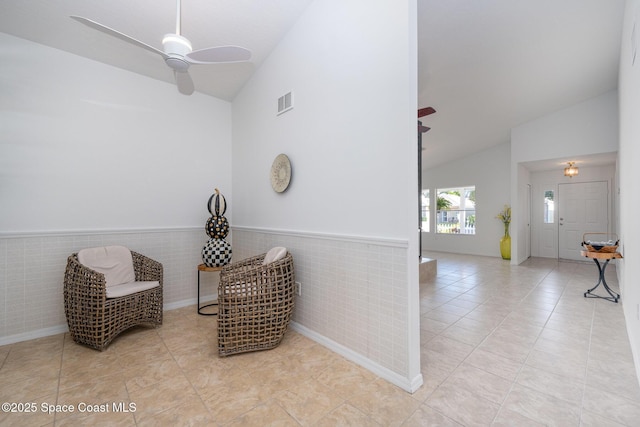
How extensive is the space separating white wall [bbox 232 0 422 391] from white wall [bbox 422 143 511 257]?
6.72 metres

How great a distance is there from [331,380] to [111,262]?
2.54 m

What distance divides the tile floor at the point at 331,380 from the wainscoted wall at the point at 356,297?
15cm

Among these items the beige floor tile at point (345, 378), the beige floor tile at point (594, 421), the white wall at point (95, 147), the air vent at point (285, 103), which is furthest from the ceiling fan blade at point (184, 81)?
the beige floor tile at point (594, 421)

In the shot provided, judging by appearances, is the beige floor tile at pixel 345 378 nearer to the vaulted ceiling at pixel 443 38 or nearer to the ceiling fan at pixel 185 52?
the ceiling fan at pixel 185 52

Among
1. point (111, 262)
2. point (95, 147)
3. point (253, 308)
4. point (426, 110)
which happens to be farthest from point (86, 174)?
point (426, 110)

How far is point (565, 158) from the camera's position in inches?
225

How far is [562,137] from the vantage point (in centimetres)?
566

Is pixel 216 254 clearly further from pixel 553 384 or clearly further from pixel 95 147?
pixel 553 384

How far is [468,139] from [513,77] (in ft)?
8.52

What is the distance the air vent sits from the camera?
3062mm

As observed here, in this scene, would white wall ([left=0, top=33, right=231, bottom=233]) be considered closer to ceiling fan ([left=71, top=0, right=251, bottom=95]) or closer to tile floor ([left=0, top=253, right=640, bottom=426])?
tile floor ([left=0, top=253, right=640, bottom=426])

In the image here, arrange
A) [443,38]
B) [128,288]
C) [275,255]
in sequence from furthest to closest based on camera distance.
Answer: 1. [443,38]
2. [275,255]
3. [128,288]

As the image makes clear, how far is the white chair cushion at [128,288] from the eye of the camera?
2596 mm

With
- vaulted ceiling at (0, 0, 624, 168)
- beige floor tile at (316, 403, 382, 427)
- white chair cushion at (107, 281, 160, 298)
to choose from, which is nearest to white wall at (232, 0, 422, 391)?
beige floor tile at (316, 403, 382, 427)
